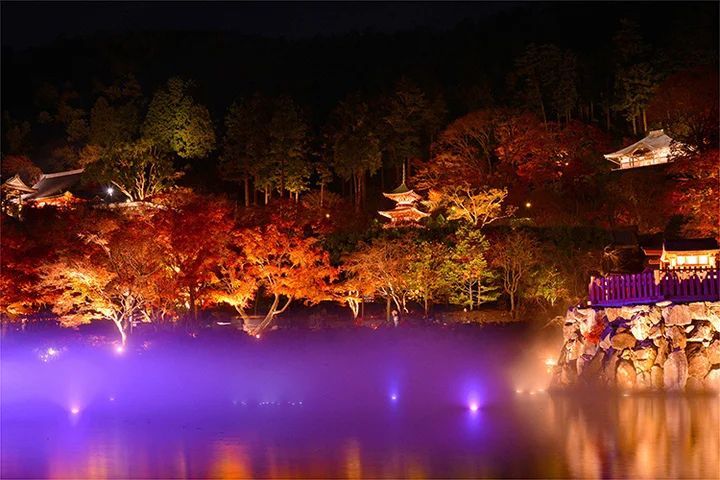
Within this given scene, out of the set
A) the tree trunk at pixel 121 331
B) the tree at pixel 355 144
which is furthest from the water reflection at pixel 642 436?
the tree at pixel 355 144

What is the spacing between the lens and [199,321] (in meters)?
25.9

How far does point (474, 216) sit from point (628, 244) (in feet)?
18.8

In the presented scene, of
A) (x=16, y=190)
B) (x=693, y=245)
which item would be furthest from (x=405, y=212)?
(x=16, y=190)

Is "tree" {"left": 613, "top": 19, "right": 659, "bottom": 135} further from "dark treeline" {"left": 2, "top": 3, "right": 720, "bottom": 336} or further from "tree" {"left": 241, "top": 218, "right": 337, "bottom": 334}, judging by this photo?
"tree" {"left": 241, "top": 218, "right": 337, "bottom": 334}

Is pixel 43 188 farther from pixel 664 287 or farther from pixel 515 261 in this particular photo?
pixel 664 287

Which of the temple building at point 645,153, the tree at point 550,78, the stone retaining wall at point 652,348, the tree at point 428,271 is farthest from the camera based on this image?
the tree at point 550,78

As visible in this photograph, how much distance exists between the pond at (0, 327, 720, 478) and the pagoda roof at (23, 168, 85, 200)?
2205cm

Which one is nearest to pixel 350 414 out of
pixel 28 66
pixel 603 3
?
pixel 603 3

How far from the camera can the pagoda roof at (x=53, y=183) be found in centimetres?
4469

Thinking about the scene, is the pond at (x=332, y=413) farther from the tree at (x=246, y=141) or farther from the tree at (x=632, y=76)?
the tree at (x=632, y=76)

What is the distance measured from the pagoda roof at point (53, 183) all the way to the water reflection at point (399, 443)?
30609 millimetres

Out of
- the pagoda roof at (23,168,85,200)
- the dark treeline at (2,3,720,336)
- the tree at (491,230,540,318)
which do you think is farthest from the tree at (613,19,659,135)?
the pagoda roof at (23,168,85,200)

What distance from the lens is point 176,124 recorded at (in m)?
43.1

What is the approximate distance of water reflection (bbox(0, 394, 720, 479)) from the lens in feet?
36.1
